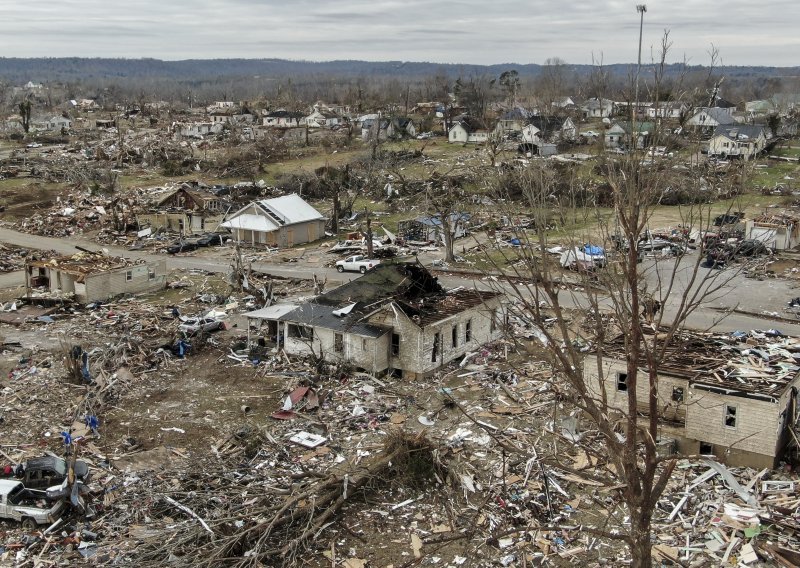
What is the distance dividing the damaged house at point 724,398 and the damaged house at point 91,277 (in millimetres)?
21029

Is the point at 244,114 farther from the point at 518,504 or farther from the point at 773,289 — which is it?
the point at 518,504

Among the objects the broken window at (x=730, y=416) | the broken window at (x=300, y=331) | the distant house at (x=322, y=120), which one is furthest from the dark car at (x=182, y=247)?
the distant house at (x=322, y=120)

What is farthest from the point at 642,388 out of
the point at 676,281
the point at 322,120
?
the point at 322,120

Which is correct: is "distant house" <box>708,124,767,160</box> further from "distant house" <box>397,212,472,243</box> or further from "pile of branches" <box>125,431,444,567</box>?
"pile of branches" <box>125,431,444,567</box>

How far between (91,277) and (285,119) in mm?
85030

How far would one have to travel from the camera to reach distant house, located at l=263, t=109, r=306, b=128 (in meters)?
112

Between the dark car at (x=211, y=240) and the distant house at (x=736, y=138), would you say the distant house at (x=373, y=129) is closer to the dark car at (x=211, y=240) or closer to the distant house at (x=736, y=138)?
the distant house at (x=736, y=138)

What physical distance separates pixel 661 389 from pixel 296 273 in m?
21.7

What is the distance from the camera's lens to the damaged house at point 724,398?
1744 centimetres

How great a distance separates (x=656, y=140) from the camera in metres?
8.27

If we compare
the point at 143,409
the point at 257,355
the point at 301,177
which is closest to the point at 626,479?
the point at 143,409

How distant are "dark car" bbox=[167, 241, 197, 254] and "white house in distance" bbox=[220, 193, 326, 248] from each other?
7.20 feet

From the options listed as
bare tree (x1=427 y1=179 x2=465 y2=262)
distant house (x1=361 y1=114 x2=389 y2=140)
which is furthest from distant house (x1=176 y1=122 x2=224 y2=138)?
bare tree (x1=427 y1=179 x2=465 y2=262)

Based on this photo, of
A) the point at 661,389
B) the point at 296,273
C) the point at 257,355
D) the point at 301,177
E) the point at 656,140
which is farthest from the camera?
the point at 301,177
